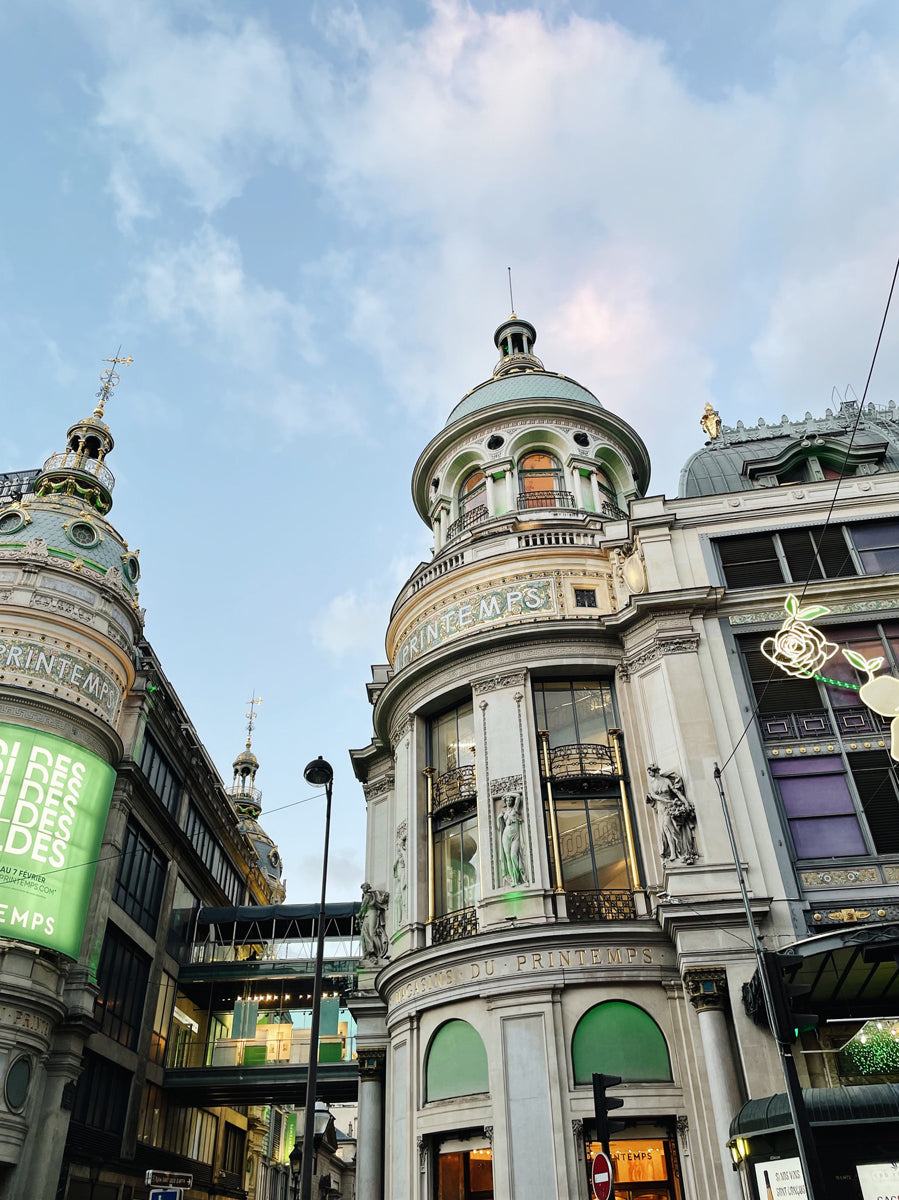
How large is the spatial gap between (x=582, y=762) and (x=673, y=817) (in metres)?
3.81

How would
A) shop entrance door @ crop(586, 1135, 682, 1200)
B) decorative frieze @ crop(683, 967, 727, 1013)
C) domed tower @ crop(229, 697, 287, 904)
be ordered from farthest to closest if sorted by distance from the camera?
domed tower @ crop(229, 697, 287, 904) → decorative frieze @ crop(683, 967, 727, 1013) → shop entrance door @ crop(586, 1135, 682, 1200)

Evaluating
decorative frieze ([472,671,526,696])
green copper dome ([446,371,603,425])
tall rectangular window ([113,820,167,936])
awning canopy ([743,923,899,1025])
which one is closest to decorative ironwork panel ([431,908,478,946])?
decorative frieze ([472,671,526,696])

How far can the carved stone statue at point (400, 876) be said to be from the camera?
28.8 m

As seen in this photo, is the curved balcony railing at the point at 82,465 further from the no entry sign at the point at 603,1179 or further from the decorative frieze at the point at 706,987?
the no entry sign at the point at 603,1179

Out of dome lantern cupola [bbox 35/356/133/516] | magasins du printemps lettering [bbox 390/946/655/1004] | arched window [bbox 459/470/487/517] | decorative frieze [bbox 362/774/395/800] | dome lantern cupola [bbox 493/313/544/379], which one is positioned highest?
dome lantern cupola [bbox 493/313/544/379]

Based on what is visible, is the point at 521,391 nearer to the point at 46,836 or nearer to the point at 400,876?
the point at 400,876

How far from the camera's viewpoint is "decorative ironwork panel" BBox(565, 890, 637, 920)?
957 inches

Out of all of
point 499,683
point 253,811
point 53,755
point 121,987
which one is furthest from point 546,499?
point 253,811

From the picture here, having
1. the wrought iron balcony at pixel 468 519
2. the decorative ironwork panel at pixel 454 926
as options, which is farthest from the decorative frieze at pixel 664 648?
the wrought iron balcony at pixel 468 519

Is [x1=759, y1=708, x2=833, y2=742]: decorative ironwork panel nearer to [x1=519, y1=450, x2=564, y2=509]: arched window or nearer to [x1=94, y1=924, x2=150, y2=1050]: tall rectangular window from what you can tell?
[x1=519, y1=450, x2=564, y2=509]: arched window

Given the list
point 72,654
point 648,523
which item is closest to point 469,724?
point 648,523

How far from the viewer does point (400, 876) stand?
29438mm

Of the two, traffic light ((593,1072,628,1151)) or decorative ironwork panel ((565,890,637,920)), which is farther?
decorative ironwork panel ((565,890,637,920))

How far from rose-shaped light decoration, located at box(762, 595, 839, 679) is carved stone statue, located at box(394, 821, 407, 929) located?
12.8 m
